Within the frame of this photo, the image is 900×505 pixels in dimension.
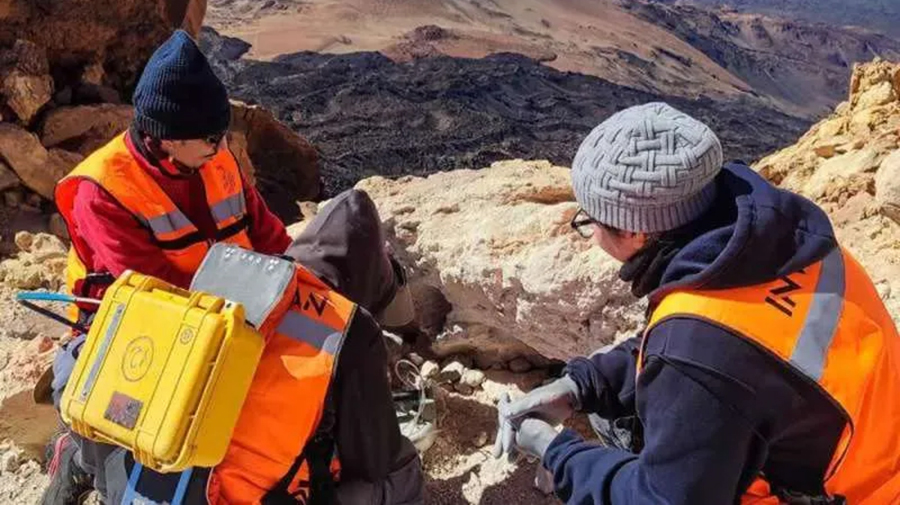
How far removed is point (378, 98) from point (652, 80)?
13486mm

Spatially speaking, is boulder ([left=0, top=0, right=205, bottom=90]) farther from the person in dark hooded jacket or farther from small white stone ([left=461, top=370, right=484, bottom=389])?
the person in dark hooded jacket

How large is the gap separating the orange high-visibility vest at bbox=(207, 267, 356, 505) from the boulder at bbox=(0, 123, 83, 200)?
4.75 m

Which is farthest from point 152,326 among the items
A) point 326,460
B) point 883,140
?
point 883,140

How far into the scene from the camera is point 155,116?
2477 millimetres

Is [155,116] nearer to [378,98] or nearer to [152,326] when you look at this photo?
[152,326]

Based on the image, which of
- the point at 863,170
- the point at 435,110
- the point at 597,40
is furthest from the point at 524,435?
the point at 597,40

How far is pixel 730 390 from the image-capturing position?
1.38 metres

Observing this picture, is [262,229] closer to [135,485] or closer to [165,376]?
[135,485]

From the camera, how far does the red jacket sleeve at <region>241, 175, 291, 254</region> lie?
9.98ft

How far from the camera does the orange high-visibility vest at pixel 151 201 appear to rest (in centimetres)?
256

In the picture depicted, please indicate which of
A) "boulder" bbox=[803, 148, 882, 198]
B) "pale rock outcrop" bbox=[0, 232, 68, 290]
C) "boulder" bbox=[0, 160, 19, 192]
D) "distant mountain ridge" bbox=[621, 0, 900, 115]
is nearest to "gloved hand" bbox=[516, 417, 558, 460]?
"boulder" bbox=[803, 148, 882, 198]

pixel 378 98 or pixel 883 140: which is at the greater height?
pixel 883 140

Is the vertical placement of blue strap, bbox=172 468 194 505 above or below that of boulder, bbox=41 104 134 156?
above

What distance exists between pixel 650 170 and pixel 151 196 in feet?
5.49
